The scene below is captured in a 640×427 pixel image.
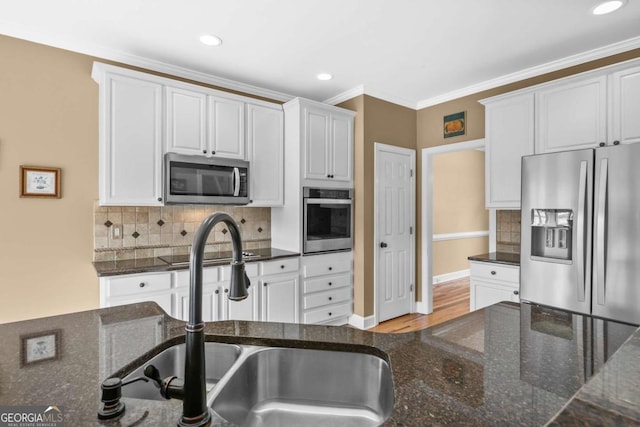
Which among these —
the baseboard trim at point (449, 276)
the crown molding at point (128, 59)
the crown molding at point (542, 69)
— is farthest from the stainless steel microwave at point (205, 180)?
the baseboard trim at point (449, 276)

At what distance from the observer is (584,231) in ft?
7.77

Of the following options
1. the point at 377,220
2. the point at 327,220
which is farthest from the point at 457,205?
the point at 327,220

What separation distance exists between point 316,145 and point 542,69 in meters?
2.26

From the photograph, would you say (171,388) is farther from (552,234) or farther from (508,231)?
(508,231)

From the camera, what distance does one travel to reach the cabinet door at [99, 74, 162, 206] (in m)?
2.66

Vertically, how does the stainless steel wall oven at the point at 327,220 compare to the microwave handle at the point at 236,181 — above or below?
below

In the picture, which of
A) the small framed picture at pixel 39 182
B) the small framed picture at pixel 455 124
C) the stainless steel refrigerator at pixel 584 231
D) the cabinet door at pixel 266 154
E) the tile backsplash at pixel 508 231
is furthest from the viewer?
the small framed picture at pixel 455 124

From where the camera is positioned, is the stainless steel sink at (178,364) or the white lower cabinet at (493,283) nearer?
the stainless steel sink at (178,364)

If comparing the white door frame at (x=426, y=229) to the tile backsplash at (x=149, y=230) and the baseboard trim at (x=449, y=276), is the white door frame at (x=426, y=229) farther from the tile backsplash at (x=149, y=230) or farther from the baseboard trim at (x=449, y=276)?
the tile backsplash at (x=149, y=230)

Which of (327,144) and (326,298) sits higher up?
(327,144)

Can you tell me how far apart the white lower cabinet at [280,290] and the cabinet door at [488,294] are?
1.68 m

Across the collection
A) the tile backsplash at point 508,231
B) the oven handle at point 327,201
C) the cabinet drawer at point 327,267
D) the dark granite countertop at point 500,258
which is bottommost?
the cabinet drawer at point 327,267

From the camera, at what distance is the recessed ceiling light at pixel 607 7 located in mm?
2246

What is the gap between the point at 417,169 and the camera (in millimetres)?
4402
